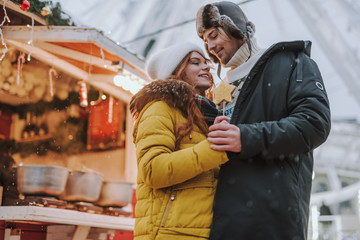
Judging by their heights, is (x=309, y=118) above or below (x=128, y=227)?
above

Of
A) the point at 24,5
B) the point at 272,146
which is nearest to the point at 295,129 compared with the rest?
the point at 272,146

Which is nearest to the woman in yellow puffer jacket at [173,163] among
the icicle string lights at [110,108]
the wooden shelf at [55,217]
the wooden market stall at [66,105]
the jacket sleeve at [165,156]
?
the jacket sleeve at [165,156]

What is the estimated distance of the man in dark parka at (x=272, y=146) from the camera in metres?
1.51

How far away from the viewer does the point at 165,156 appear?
5.35 feet

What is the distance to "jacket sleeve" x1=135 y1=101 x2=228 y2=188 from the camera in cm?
159

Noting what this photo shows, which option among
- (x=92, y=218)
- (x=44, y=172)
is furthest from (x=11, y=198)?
(x=92, y=218)

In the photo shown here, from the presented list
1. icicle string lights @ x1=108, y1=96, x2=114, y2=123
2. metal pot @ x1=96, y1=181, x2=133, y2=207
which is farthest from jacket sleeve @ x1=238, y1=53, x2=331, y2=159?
icicle string lights @ x1=108, y1=96, x2=114, y2=123

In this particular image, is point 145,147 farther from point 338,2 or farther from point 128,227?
point 338,2

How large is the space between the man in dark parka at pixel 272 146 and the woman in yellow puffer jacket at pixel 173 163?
90mm

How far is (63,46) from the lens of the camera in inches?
179

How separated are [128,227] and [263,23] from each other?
674 centimetres

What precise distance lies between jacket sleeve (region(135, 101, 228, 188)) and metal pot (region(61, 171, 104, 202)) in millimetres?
2579

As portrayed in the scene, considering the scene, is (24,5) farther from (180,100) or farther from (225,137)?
(225,137)

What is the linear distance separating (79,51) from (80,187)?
1.55 m
